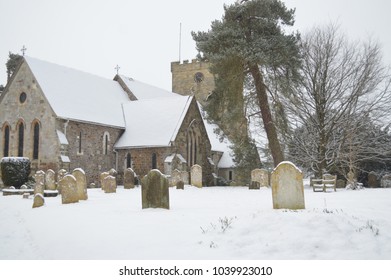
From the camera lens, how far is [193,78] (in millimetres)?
43156

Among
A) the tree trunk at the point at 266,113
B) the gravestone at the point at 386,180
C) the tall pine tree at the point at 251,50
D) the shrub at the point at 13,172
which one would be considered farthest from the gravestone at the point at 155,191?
the gravestone at the point at 386,180

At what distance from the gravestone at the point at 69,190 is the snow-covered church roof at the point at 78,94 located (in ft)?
38.2

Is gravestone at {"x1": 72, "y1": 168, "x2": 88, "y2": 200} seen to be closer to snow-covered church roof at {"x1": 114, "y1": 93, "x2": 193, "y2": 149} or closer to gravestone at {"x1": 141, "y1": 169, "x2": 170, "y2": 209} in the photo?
gravestone at {"x1": 141, "y1": 169, "x2": 170, "y2": 209}

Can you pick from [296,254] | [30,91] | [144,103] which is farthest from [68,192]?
[144,103]

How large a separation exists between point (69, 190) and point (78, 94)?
15.4 m

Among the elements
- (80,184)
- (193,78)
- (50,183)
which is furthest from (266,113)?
(193,78)

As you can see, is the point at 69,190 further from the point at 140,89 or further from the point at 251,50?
the point at 140,89

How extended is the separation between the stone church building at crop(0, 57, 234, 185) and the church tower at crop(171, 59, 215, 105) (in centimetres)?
1466

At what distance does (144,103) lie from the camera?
2861 centimetres

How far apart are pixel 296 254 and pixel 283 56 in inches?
586

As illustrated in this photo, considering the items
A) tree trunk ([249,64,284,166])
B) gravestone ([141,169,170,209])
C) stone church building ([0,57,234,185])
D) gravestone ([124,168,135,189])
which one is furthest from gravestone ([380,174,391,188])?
gravestone ([141,169,170,209])

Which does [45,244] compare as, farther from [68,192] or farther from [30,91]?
[30,91]

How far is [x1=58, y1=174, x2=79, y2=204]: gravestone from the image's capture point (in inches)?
442
